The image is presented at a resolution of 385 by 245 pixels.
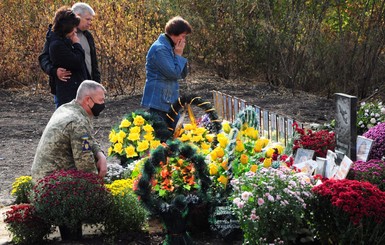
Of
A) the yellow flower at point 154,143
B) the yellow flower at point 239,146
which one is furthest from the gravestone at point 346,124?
the yellow flower at point 154,143

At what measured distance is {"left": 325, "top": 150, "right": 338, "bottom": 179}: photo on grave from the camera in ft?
19.1

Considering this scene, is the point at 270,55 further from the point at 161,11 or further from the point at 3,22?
the point at 3,22

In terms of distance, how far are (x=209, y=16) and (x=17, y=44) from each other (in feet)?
12.4

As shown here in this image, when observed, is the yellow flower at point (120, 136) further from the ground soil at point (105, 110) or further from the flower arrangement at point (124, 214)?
the flower arrangement at point (124, 214)

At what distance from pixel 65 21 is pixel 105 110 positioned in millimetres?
5606

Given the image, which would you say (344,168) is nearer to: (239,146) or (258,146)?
(258,146)

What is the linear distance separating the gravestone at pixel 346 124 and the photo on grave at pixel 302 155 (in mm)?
232

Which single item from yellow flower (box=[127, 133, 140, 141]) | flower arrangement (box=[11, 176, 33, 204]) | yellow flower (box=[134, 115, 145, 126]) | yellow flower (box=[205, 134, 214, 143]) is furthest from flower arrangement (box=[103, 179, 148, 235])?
flower arrangement (box=[11, 176, 33, 204])

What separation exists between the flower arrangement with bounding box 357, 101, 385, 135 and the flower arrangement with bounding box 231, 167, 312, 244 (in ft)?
8.33

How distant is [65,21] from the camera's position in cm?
707

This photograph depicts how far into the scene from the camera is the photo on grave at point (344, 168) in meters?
5.38

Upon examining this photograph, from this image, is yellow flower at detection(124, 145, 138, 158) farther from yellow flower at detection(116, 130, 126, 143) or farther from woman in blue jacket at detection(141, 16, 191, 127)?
woman in blue jacket at detection(141, 16, 191, 127)

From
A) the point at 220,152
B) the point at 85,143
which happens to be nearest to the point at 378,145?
the point at 220,152

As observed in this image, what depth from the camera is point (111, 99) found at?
540 inches
